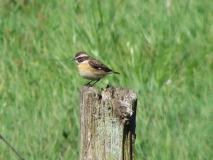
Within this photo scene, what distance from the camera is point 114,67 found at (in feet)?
26.8

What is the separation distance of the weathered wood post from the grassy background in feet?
6.06

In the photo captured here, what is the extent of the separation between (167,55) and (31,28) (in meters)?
1.87

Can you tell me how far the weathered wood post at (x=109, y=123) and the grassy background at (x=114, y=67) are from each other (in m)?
1.85

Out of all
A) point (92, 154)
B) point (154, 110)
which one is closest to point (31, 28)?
point (154, 110)

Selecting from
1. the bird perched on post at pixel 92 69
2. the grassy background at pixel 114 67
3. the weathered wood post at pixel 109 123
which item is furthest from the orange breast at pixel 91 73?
the weathered wood post at pixel 109 123

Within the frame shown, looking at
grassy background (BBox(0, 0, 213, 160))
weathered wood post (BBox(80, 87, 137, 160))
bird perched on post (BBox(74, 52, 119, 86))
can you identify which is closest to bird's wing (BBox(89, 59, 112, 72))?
bird perched on post (BBox(74, 52, 119, 86))

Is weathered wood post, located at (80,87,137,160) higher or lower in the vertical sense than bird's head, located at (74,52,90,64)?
lower

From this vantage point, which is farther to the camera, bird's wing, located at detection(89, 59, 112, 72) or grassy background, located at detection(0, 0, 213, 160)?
bird's wing, located at detection(89, 59, 112, 72)

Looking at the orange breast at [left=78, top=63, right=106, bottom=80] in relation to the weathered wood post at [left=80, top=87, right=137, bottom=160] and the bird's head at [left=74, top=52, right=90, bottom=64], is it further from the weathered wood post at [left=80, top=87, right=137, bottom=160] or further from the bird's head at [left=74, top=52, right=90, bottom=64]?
the weathered wood post at [left=80, top=87, right=137, bottom=160]

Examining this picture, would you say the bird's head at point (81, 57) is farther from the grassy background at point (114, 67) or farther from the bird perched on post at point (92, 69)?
the grassy background at point (114, 67)

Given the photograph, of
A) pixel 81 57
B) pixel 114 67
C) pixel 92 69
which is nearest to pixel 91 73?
pixel 92 69

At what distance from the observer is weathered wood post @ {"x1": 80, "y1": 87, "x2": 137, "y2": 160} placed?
167 inches

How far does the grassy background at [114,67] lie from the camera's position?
6535 mm

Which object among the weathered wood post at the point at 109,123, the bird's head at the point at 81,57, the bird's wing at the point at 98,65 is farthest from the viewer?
the bird's head at the point at 81,57
